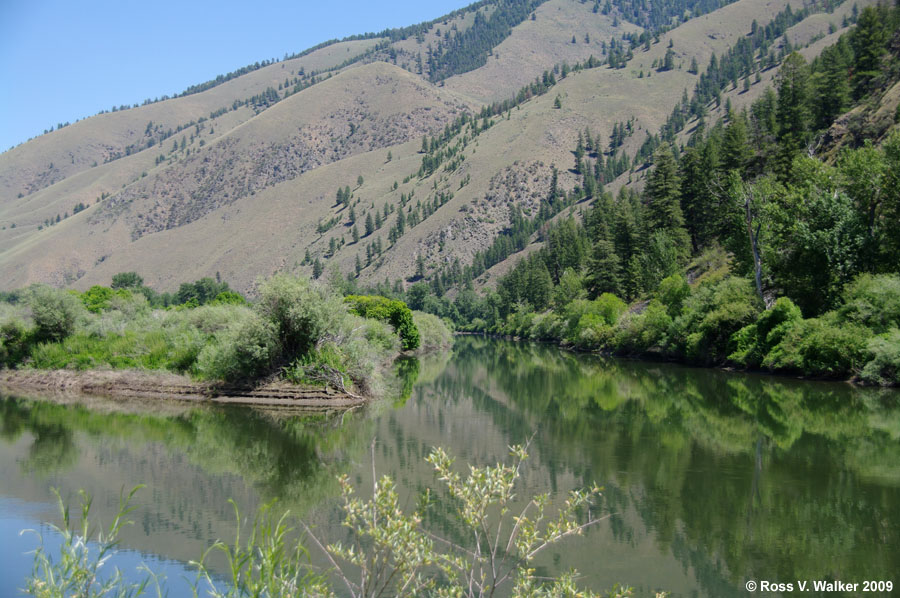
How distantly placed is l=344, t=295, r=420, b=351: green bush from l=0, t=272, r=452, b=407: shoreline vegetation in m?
18.2

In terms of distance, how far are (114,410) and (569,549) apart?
27.4m

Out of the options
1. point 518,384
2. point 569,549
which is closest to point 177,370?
point 518,384

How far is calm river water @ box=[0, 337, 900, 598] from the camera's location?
11914 millimetres

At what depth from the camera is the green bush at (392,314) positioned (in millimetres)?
67000

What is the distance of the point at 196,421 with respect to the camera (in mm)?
28578

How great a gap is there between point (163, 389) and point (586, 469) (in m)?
28.1

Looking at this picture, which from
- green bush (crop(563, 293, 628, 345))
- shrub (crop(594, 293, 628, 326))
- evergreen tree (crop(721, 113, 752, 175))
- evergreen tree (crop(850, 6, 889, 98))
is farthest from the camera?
green bush (crop(563, 293, 628, 345))

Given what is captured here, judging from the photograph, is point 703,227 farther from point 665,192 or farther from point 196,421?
point 196,421

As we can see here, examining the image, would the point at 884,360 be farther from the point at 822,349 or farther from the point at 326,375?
the point at 326,375

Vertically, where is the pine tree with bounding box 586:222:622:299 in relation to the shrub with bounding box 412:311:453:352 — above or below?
above

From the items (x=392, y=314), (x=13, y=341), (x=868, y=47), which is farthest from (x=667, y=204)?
(x=13, y=341)

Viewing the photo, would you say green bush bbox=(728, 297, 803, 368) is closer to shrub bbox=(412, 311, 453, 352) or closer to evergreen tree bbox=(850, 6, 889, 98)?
evergreen tree bbox=(850, 6, 889, 98)

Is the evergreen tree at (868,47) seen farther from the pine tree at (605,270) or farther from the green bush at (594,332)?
the green bush at (594,332)

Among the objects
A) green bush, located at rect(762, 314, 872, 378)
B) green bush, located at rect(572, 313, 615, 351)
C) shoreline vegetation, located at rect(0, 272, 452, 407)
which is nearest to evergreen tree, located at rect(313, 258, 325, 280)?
green bush, located at rect(572, 313, 615, 351)
